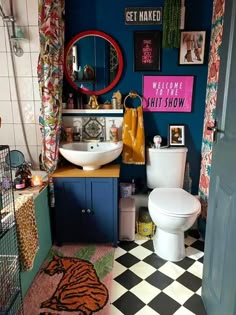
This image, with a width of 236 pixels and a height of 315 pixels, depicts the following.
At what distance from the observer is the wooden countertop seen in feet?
6.91

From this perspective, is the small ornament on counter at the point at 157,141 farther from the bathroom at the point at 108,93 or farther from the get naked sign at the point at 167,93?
the get naked sign at the point at 167,93

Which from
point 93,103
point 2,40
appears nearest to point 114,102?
point 93,103

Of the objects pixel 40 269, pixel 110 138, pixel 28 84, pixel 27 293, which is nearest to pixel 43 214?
pixel 40 269

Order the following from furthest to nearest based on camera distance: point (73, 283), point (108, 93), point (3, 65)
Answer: point (108, 93) → point (3, 65) → point (73, 283)

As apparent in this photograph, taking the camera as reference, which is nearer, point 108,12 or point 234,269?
point 234,269

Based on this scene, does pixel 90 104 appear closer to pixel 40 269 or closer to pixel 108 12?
pixel 108 12

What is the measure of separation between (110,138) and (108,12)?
1.08 meters

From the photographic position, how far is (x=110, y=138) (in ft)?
8.00

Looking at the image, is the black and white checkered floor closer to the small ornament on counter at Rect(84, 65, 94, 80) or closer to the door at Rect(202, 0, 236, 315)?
the door at Rect(202, 0, 236, 315)

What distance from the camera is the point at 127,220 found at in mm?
2309

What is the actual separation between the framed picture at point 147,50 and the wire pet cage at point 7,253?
A: 1514mm

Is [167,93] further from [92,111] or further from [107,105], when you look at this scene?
[92,111]

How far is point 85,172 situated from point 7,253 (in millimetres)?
933

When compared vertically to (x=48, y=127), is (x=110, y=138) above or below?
below
